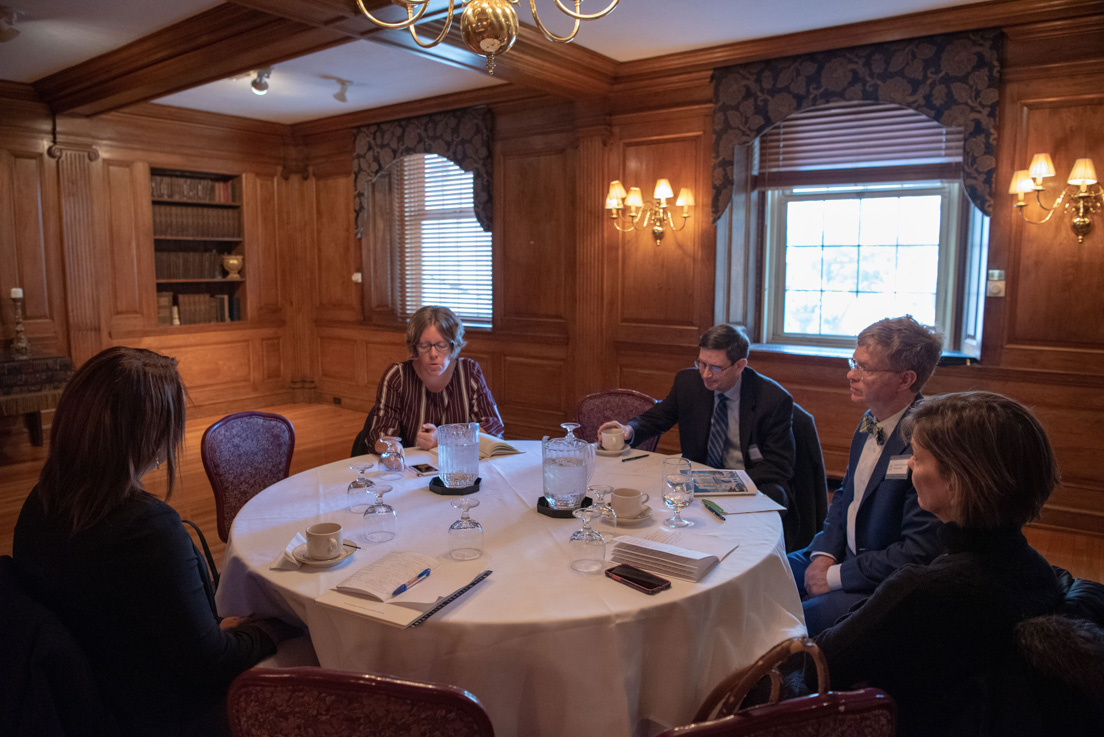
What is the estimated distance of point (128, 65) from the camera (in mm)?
5074

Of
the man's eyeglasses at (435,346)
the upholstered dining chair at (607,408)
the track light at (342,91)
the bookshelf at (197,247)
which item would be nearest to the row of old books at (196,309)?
the bookshelf at (197,247)

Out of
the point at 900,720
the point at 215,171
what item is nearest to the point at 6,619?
the point at 900,720

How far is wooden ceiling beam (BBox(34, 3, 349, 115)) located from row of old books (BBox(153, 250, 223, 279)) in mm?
1500

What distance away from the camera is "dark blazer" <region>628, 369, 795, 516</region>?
2.76 m

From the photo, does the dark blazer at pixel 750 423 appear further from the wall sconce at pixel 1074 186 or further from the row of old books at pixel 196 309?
the row of old books at pixel 196 309

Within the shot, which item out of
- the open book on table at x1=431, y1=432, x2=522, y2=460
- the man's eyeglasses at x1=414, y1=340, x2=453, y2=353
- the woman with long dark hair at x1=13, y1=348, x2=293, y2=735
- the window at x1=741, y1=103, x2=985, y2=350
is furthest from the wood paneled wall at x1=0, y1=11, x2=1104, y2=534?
the woman with long dark hair at x1=13, y1=348, x2=293, y2=735

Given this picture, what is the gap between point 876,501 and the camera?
211 centimetres

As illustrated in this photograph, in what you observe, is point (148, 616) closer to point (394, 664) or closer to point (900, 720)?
point (394, 664)

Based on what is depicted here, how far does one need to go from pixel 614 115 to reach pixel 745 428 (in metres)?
3.36

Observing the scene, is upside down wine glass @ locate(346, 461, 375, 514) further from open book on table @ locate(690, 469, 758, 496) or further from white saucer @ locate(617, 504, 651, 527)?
open book on table @ locate(690, 469, 758, 496)

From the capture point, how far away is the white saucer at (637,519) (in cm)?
206

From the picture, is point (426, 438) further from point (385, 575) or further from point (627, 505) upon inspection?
point (385, 575)

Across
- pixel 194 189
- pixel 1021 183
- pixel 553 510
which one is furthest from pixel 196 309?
pixel 1021 183

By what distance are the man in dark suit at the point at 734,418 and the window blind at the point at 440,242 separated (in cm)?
377
